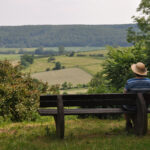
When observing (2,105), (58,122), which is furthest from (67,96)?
(2,105)

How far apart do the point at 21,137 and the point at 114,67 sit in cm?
958

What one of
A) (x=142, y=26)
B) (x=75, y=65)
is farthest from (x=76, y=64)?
(x=142, y=26)

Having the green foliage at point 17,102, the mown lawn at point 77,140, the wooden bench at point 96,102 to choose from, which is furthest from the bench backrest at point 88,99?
the green foliage at point 17,102

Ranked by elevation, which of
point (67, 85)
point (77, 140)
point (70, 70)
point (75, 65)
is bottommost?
point (67, 85)

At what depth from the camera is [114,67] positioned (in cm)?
1545

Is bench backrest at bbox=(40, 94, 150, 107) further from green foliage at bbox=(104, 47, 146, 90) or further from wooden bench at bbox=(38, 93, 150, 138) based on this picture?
green foliage at bbox=(104, 47, 146, 90)

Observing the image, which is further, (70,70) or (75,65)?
(75,65)

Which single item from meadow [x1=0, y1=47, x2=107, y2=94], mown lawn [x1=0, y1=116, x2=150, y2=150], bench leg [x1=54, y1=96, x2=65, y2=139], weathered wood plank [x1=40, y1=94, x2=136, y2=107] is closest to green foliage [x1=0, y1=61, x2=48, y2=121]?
mown lawn [x1=0, y1=116, x2=150, y2=150]

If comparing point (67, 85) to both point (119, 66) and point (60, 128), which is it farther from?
point (60, 128)

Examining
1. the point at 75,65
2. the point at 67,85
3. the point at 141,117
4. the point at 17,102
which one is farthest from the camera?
the point at 75,65

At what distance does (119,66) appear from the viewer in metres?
15.5

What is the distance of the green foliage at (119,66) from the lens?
50.5 feet

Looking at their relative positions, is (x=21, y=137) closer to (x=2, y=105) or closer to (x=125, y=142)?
(x=125, y=142)

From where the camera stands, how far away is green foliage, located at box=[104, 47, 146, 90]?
50.5 ft
